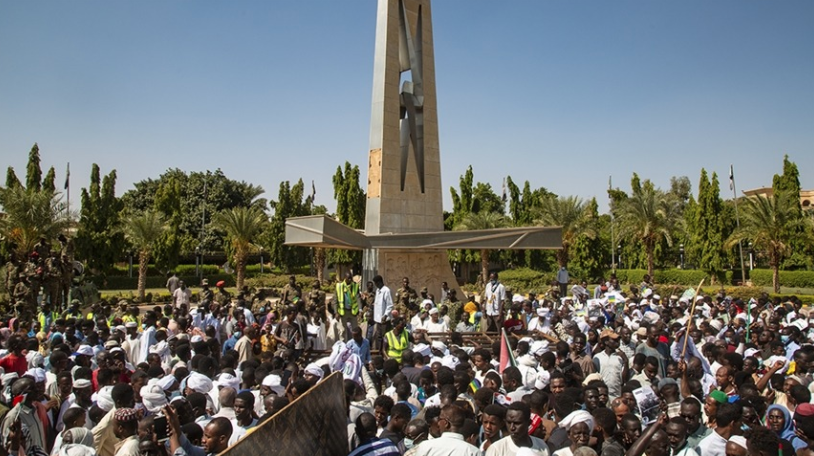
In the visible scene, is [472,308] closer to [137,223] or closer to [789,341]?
[789,341]

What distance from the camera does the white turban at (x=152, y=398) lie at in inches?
232

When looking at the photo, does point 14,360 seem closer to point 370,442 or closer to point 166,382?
point 166,382

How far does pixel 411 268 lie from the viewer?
63.1 feet

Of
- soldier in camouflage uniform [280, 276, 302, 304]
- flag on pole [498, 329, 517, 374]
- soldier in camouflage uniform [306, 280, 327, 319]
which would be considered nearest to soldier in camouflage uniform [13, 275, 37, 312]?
soldier in camouflage uniform [280, 276, 302, 304]

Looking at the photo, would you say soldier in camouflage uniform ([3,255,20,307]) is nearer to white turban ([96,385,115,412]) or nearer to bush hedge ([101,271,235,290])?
white turban ([96,385,115,412])

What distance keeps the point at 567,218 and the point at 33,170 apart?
31.8 meters

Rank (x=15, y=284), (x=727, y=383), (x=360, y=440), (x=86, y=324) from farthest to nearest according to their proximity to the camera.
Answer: (x=15, y=284)
(x=86, y=324)
(x=727, y=383)
(x=360, y=440)

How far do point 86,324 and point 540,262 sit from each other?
34.4 meters

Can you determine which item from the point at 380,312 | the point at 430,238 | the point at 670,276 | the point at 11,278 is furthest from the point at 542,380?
the point at 670,276

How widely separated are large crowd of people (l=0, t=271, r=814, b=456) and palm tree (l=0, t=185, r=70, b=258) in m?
20.3

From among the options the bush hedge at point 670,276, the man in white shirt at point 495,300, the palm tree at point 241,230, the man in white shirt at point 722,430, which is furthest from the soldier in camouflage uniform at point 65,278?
the bush hedge at point 670,276

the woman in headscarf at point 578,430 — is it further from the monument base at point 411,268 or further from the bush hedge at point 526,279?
the bush hedge at point 526,279

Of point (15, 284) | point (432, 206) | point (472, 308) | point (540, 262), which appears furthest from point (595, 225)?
point (15, 284)

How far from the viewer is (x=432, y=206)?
20078 millimetres
